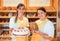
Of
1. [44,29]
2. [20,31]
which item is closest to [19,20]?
[20,31]

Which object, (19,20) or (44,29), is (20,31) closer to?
(19,20)

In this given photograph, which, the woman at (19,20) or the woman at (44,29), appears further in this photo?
the woman at (19,20)

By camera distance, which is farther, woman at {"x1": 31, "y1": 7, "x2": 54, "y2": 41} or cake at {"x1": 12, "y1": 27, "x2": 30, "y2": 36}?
cake at {"x1": 12, "y1": 27, "x2": 30, "y2": 36}

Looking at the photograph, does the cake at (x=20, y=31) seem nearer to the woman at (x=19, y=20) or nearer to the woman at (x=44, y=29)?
the woman at (x=19, y=20)

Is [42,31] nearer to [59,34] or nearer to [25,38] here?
[25,38]

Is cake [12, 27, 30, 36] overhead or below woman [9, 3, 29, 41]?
below

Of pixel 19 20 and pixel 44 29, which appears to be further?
pixel 19 20

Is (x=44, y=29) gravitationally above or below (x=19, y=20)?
below

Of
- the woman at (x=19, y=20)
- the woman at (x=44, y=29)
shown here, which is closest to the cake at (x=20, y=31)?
the woman at (x=19, y=20)

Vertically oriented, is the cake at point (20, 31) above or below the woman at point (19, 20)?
below

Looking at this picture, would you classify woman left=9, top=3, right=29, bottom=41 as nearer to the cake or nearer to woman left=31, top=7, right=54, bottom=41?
the cake

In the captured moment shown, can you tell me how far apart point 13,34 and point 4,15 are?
83cm

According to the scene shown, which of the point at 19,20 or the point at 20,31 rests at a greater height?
the point at 19,20

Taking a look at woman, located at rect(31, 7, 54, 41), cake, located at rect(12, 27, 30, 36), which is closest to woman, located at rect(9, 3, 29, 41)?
cake, located at rect(12, 27, 30, 36)
